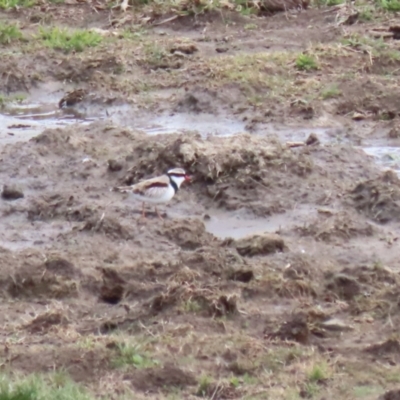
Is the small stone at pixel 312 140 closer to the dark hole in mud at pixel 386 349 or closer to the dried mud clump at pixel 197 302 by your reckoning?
the dried mud clump at pixel 197 302

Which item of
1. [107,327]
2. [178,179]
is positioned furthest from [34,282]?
[178,179]

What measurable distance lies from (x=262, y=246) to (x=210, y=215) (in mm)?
1255

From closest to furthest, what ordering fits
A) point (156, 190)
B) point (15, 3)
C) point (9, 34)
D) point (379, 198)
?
point (156, 190) < point (379, 198) < point (9, 34) < point (15, 3)

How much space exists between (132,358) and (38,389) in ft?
2.68

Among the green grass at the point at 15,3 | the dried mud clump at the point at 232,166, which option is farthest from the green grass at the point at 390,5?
the dried mud clump at the point at 232,166

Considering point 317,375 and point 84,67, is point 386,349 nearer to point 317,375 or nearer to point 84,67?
point 317,375

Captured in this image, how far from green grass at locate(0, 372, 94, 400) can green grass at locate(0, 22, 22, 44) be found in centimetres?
932

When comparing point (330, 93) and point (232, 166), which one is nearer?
point (232, 166)

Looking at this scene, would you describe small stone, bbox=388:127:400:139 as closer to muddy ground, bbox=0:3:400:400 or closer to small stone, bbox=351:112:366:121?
muddy ground, bbox=0:3:400:400

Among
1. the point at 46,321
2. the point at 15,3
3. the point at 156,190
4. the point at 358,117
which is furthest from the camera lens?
the point at 15,3

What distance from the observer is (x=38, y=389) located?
5.51m

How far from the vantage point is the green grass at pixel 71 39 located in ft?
46.7

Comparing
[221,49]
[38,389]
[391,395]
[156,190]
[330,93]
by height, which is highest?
[38,389]

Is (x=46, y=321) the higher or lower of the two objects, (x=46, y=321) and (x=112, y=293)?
the higher
